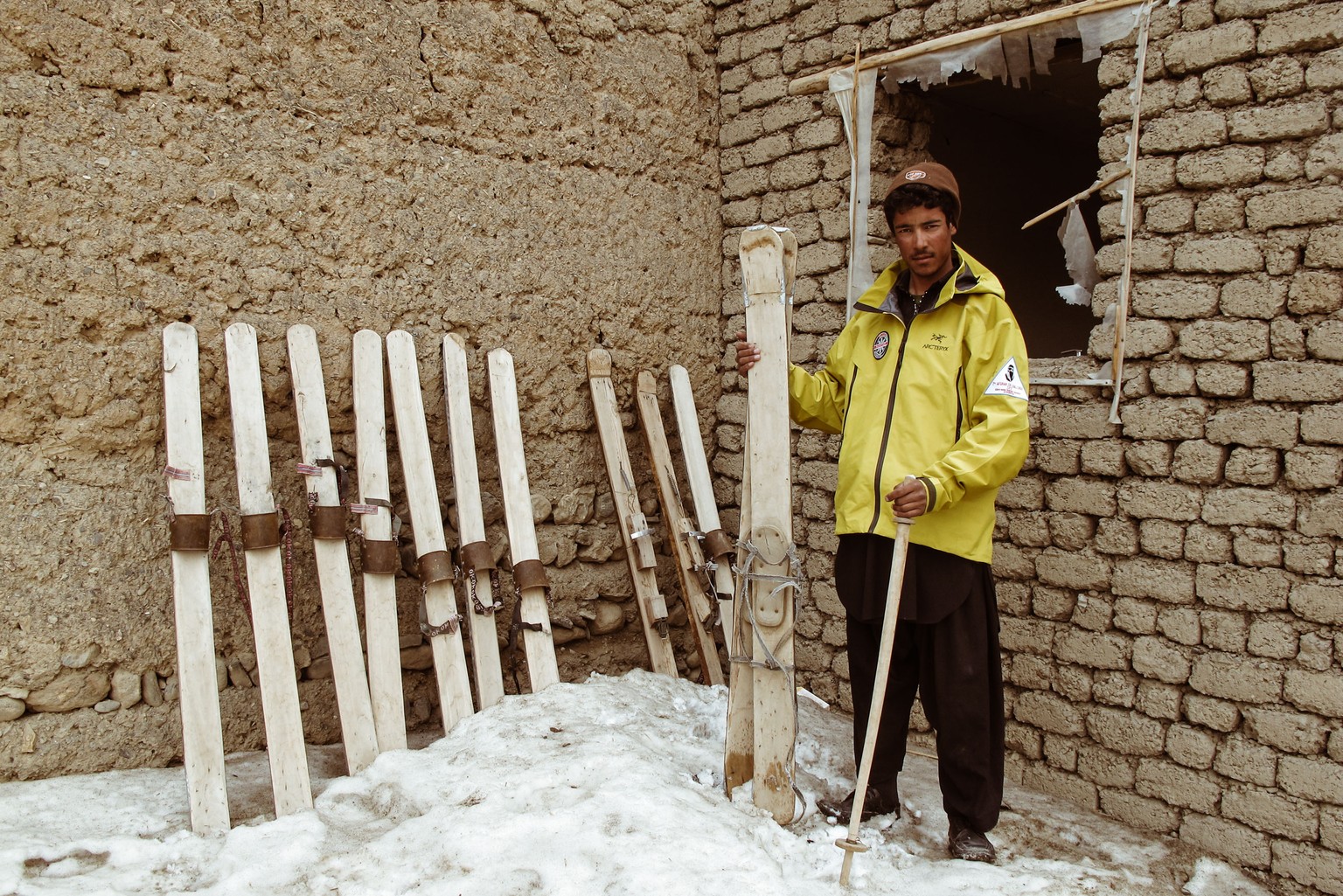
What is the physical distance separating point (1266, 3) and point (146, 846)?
3.97 metres

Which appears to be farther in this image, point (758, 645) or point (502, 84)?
point (502, 84)

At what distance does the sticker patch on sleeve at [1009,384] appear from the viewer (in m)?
2.67

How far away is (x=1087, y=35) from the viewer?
3.41 metres

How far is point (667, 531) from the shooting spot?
4.17 m

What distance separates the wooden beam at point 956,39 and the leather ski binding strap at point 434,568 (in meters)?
2.44

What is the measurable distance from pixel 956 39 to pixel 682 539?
2.14 metres

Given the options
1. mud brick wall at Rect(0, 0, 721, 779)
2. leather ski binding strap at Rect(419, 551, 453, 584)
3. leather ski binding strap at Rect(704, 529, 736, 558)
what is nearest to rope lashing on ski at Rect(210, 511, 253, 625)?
mud brick wall at Rect(0, 0, 721, 779)

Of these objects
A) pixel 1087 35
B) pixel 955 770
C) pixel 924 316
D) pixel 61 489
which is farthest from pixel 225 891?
pixel 1087 35

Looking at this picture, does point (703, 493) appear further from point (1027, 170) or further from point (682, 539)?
point (1027, 170)

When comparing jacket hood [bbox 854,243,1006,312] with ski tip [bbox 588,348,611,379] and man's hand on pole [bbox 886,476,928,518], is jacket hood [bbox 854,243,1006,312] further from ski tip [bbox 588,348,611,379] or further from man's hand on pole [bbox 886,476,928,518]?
ski tip [bbox 588,348,611,379]

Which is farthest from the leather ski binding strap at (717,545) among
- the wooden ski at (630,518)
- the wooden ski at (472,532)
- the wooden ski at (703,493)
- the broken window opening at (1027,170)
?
the broken window opening at (1027,170)

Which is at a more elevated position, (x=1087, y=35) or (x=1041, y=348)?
(x=1087, y=35)

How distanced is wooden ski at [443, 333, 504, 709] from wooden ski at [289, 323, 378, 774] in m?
0.40

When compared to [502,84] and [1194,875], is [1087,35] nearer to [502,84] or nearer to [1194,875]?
[502,84]
